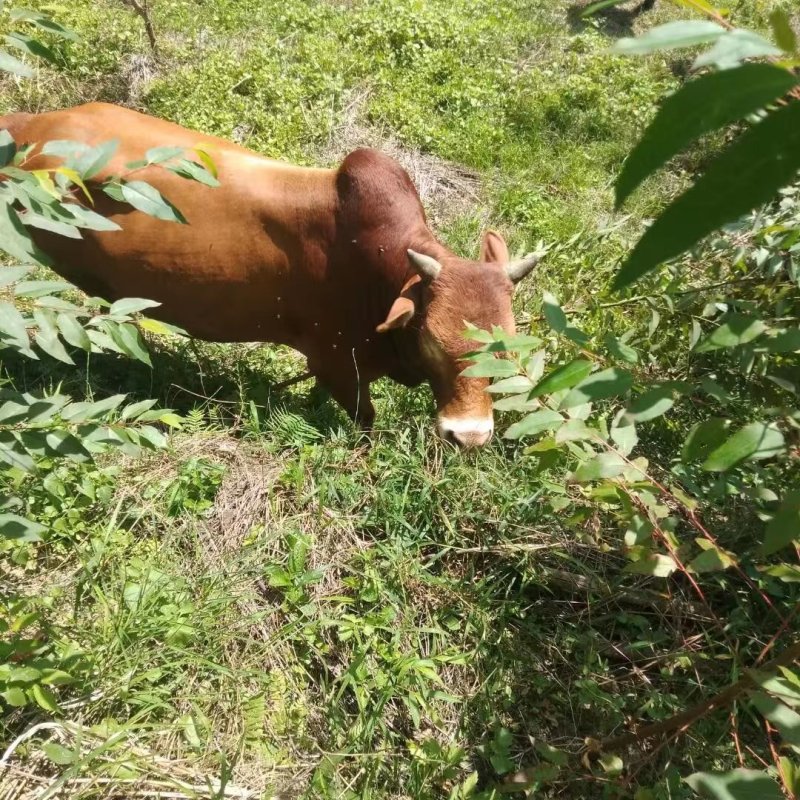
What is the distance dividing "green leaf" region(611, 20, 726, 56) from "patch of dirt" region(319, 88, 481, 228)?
546cm

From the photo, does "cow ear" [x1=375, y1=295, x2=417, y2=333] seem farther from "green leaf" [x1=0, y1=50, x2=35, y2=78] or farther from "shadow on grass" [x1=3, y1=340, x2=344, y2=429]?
"green leaf" [x1=0, y1=50, x2=35, y2=78]

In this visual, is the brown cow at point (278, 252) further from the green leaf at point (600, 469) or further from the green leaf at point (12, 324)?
the green leaf at point (12, 324)

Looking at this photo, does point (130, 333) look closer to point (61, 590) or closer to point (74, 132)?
point (61, 590)

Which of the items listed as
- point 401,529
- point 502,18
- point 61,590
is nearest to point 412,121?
point 502,18

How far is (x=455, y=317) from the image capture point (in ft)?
10.9

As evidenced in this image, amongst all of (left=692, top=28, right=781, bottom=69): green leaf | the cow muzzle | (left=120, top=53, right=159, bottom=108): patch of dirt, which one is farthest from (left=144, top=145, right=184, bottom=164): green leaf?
(left=120, top=53, right=159, bottom=108): patch of dirt

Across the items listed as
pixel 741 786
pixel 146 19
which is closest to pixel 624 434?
pixel 741 786

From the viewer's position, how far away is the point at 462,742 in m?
2.66

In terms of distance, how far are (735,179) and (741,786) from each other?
3.70 ft

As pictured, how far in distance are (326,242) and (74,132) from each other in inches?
66.1

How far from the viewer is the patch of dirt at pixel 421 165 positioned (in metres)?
6.10

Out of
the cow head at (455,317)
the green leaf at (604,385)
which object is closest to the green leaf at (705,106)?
the green leaf at (604,385)

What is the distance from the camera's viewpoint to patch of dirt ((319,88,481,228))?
6.10 metres

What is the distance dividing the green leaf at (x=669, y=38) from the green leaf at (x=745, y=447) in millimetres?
713
